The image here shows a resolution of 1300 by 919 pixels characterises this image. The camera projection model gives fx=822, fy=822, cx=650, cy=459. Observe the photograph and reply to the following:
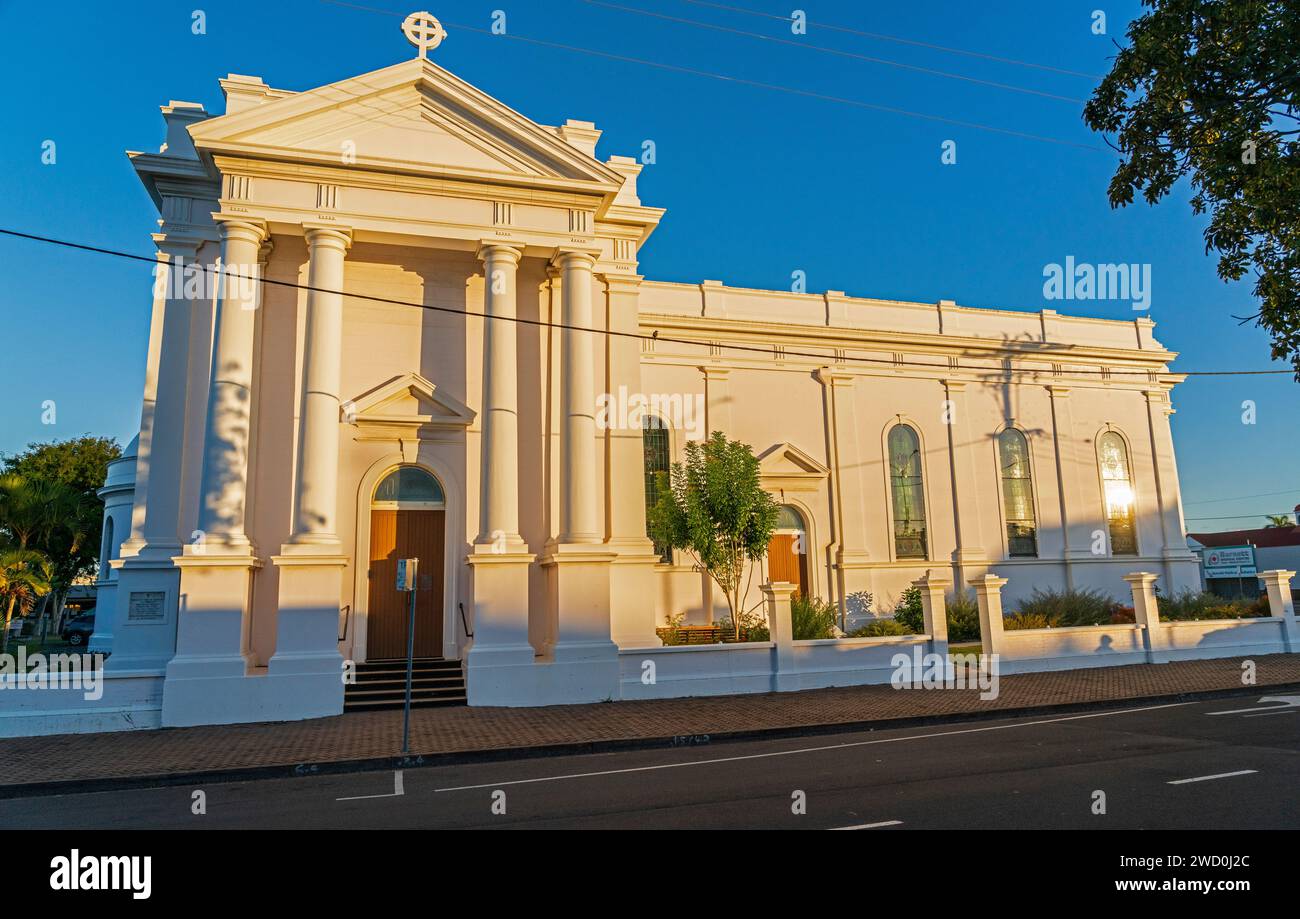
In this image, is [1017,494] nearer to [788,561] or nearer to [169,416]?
[788,561]

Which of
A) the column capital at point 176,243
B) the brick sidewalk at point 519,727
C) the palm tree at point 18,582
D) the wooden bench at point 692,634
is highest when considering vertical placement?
the column capital at point 176,243

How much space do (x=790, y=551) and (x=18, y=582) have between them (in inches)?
813

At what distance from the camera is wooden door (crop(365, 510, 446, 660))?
603 inches

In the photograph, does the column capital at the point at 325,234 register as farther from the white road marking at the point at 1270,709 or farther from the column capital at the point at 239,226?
the white road marking at the point at 1270,709

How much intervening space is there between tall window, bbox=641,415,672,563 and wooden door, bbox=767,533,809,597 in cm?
340

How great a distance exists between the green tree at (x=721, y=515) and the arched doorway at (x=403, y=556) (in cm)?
514

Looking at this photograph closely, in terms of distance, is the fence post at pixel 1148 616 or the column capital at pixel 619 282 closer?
the column capital at pixel 619 282

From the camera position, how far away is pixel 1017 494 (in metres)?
24.8

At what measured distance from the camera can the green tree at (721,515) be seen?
58.4 feet

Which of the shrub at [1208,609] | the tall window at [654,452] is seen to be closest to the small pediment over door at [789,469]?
the tall window at [654,452]

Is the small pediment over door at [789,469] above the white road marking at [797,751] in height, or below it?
above
